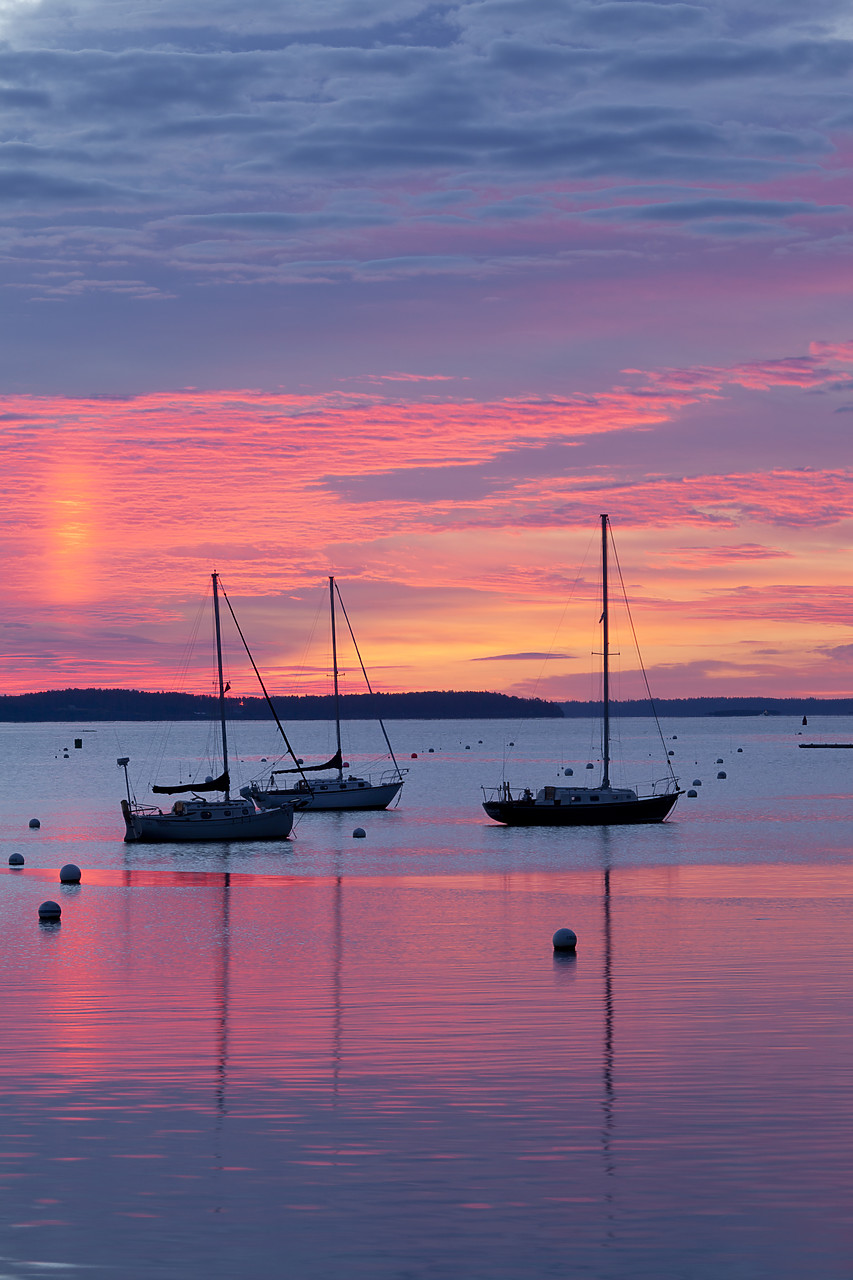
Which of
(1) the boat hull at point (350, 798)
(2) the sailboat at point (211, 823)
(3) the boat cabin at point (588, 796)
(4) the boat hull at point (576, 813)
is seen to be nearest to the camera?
(2) the sailboat at point (211, 823)

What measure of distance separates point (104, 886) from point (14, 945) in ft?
64.2

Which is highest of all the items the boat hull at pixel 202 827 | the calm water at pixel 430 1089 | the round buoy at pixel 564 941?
the boat hull at pixel 202 827

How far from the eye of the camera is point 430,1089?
2145 cm

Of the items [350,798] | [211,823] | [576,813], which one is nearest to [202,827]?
[211,823]

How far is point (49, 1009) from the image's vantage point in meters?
29.4

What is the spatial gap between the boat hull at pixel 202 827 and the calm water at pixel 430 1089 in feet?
99.7

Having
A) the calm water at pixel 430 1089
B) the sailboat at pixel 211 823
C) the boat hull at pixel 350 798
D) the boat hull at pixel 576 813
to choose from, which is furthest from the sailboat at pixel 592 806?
the calm water at pixel 430 1089

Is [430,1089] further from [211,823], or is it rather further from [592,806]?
[592,806]

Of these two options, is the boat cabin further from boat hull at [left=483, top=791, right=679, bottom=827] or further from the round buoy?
the round buoy

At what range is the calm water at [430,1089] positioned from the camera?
48.1ft

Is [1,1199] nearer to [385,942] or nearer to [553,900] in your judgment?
[385,942]

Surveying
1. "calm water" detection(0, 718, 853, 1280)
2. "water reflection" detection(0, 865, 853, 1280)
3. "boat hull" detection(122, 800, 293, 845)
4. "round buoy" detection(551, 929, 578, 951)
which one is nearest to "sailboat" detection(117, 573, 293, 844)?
"boat hull" detection(122, 800, 293, 845)

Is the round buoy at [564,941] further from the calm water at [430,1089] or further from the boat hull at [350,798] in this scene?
the boat hull at [350,798]

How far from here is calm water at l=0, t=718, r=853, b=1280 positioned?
14656mm
